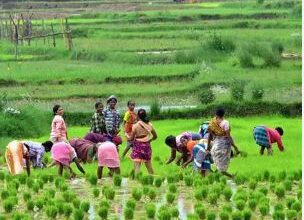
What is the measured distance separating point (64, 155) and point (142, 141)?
119cm

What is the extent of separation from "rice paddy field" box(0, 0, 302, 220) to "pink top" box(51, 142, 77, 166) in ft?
0.94

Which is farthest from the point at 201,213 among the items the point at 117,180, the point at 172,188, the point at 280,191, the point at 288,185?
the point at 117,180

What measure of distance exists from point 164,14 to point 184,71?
22476 mm

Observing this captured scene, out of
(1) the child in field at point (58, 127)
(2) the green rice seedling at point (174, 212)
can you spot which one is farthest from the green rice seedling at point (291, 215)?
(1) the child in field at point (58, 127)

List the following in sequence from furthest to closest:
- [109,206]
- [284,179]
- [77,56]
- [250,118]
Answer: [77,56] → [250,118] → [284,179] → [109,206]

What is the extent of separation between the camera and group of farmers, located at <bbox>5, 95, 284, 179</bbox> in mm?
14336

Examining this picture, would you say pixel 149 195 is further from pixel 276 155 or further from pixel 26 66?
pixel 26 66

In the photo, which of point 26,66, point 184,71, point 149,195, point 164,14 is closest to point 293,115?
point 184,71

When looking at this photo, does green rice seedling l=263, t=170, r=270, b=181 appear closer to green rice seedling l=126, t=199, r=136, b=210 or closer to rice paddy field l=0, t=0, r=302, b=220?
rice paddy field l=0, t=0, r=302, b=220

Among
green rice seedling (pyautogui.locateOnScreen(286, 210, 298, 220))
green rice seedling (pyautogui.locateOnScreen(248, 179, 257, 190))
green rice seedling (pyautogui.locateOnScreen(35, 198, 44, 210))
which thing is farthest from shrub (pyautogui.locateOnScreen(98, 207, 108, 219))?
green rice seedling (pyautogui.locateOnScreen(248, 179, 257, 190))

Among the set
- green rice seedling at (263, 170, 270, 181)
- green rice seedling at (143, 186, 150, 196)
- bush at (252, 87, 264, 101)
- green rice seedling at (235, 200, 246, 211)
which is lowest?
green rice seedling at (235, 200, 246, 211)

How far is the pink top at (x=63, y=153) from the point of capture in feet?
48.6

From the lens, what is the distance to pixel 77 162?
14945 millimetres

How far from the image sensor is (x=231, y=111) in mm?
21828
